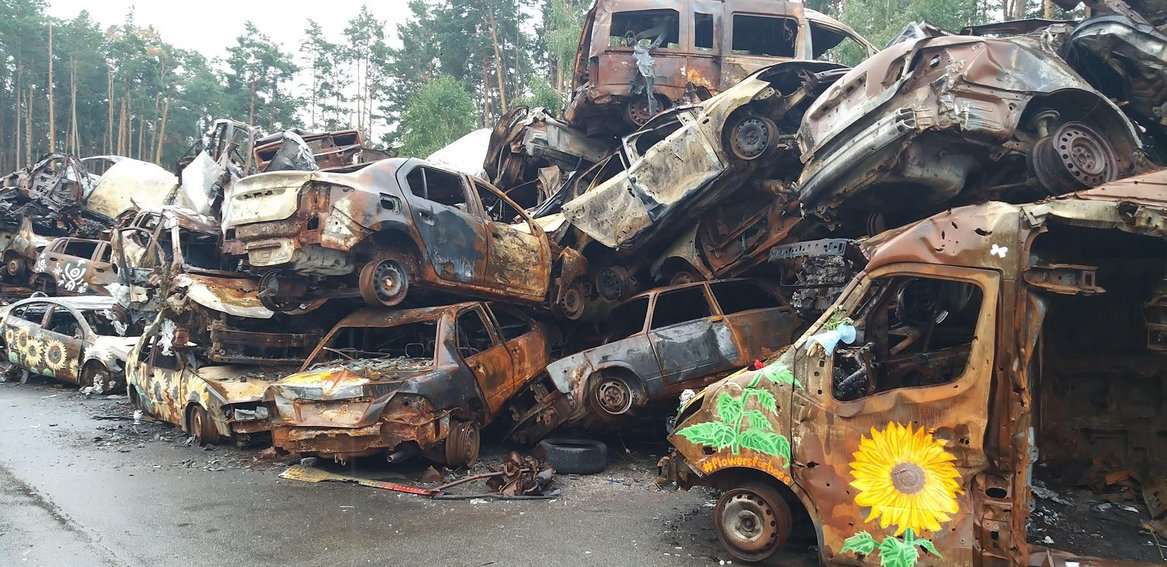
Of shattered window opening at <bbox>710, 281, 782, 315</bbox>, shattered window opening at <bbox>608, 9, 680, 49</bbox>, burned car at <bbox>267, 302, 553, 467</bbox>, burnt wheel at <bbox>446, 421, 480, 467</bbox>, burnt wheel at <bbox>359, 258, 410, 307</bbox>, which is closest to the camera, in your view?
burned car at <bbox>267, 302, 553, 467</bbox>

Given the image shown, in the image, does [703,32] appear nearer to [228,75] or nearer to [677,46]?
[677,46]

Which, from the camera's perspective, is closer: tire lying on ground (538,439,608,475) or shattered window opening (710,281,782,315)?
tire lying on ground (538,439,608,475)

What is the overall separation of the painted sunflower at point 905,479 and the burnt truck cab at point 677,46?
8.63 meters

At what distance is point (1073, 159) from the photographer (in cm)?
562

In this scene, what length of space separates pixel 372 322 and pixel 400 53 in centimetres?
2978

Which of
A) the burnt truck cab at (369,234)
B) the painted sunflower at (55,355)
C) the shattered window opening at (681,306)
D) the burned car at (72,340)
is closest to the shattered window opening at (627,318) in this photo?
the shattered window opening at (681,306)

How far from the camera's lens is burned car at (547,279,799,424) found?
23.7 ft

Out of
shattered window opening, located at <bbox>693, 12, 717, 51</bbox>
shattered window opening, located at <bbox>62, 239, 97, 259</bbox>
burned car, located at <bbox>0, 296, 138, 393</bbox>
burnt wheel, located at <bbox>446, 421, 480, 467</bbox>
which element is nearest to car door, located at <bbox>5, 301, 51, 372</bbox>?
burned car, located at <bbox>0, 296, 138, 393</bbox>

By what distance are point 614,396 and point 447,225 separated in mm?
2624

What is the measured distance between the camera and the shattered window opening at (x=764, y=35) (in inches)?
463

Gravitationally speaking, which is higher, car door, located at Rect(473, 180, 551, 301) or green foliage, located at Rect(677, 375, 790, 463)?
car door, located at Rect(473, 180, 551, 301)

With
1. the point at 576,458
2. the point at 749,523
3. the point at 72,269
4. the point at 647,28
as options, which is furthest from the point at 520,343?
the point at 72,269

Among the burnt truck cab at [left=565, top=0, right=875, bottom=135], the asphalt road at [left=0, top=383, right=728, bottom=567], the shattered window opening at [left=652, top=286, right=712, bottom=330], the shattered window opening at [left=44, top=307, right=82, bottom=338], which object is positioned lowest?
the asphalt road at [left=0, top=383, right=728, bottom=567]

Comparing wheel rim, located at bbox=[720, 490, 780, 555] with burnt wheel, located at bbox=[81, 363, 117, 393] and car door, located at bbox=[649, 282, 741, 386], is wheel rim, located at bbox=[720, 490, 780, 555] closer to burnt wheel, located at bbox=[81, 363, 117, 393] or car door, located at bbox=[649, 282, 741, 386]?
car door, located at bbox=[649, 282, 741, 386]
